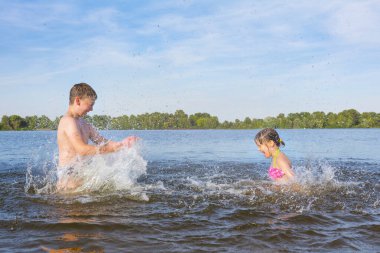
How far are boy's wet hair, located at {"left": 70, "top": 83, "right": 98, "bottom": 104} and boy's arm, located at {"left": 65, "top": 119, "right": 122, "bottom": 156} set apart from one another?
49cm

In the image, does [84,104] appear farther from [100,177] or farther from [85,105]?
[100,177]

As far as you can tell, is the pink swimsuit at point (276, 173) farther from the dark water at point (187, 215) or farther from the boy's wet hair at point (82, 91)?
the boy's wet hair at point (82, 91)

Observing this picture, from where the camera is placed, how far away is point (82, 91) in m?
6.69

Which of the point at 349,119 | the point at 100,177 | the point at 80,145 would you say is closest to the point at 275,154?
the point at 100,177

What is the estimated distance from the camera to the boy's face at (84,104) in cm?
677

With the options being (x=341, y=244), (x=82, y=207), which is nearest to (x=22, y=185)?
(x=82, y=207)

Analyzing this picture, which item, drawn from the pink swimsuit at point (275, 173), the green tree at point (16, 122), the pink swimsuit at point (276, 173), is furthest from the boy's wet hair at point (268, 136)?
the green tree at point (16, 122)

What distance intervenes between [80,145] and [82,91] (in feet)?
3.26

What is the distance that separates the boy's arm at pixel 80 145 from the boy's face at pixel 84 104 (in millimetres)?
254

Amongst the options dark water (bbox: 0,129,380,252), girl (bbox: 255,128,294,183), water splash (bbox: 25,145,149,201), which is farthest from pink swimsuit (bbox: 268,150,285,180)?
water splash (bbox: 25,145,149,201)

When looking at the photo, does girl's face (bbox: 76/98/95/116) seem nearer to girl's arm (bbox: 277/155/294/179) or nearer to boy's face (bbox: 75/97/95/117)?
boy's face (bbox: 75/97/95/117)

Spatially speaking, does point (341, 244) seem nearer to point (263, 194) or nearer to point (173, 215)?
point (173, 215)

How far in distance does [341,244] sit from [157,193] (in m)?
3.90

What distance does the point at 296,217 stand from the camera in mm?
5367
